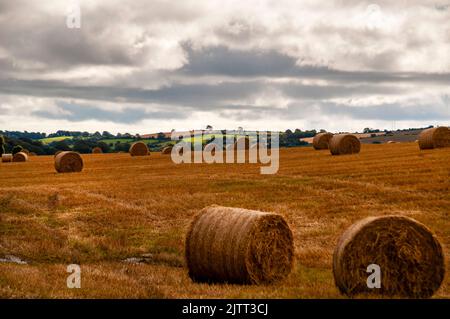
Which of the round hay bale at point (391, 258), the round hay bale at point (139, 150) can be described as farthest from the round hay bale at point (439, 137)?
the round hay bale at point (139, 150)

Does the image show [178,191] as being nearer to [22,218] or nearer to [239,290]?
[22,218]

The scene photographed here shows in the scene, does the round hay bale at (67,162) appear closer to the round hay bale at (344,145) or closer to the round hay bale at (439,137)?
the round hay bale at (344,145)

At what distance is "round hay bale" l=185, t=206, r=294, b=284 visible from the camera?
14339 millimetres

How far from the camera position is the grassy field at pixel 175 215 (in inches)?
544

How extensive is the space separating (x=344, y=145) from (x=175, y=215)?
88.6 feet

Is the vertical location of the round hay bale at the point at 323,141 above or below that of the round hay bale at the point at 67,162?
above

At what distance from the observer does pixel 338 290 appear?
12.9 metres

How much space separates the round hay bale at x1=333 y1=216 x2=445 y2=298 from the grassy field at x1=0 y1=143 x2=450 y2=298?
57 cm

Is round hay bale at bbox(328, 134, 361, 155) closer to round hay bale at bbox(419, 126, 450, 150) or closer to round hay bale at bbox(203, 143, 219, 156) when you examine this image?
round hay bale at bbox(419, 126, 450, 150)

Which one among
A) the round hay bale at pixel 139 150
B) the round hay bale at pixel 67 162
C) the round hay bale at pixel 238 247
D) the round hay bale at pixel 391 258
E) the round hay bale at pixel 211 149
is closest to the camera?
the round hay bale at pixel 391 258

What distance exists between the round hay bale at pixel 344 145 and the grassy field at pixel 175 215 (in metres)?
6.19

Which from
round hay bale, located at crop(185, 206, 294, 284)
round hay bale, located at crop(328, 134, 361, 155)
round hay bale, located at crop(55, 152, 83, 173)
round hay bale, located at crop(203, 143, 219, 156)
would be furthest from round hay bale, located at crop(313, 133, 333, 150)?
round hay bale, located at crop(185, 206, 294, 284)
